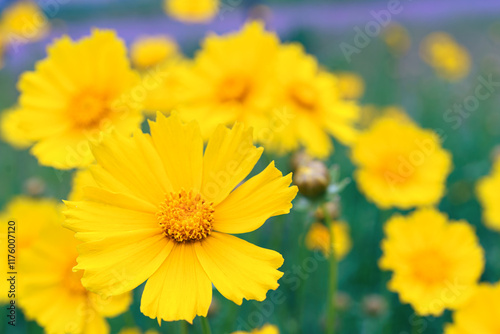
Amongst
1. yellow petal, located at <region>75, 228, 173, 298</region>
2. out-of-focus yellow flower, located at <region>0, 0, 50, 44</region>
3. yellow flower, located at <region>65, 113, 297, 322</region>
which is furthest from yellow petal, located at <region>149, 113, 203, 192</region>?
out-of-focus yellow flower, located at <region>0, 0, 50, 44</region>

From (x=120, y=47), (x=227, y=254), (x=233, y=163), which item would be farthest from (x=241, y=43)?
(x=227, y=254)

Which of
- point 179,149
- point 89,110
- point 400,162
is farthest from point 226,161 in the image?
point 400,162

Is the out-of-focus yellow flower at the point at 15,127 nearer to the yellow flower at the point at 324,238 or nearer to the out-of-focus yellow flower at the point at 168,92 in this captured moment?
the out-of-focus yellow flower at the point at 168,92

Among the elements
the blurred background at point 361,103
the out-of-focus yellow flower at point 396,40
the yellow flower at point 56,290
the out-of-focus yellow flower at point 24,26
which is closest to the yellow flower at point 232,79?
the blurred background at point 361,103

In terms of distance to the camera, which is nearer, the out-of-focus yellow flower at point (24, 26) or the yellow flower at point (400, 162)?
the yellow flower at point (400, 162)

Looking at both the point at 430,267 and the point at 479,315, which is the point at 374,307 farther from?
the point at 479,315

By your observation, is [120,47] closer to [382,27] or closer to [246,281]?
[246,281]
